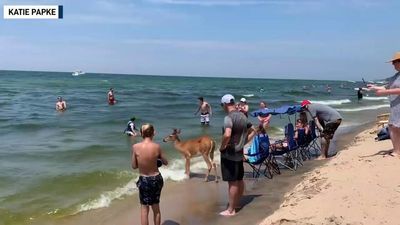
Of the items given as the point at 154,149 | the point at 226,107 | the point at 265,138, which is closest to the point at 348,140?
the point at 265,138

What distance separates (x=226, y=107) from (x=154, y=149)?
1.42 meters

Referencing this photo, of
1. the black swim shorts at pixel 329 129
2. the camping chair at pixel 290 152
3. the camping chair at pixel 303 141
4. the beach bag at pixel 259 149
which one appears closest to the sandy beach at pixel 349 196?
the beach bag at pixel 259 149

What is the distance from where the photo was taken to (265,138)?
958 cm

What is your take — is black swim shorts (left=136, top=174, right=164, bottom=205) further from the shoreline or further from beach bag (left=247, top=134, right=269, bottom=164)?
beach bag (left=247, top=134, right=269, bottom=164)

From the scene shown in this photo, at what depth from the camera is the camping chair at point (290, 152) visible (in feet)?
33.9

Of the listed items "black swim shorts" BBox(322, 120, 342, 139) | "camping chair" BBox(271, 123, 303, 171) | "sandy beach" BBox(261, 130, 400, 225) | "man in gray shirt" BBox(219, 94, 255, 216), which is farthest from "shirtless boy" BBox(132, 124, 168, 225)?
"black swim shorts" BBox(322, 120, 342, 139)

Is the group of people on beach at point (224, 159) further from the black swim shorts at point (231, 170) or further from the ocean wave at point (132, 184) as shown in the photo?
the ocean wave at point (132, 184)

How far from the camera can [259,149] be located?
9.55 metres

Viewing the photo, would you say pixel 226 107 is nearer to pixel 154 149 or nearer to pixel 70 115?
pixel 154 149

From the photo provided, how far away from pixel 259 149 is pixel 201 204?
6.87 feet

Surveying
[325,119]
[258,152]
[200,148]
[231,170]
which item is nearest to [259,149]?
[258,152]

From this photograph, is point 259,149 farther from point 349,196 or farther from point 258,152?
point 349,196

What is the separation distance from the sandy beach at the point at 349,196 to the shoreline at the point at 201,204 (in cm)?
50

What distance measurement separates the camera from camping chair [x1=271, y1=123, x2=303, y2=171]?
33.9ft
